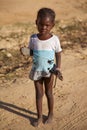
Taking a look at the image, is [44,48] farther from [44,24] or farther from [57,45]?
[44,24]

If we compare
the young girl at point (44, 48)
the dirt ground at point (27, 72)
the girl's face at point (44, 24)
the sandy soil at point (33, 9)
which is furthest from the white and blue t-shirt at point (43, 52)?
the sandy soil at point (33, 9)

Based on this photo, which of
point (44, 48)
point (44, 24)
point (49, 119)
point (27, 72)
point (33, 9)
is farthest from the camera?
point (33, 9)

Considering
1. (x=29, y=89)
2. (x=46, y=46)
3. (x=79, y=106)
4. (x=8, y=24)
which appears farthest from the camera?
(x=8, y=24)

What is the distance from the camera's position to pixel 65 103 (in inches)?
206

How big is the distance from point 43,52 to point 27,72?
92.3 inches

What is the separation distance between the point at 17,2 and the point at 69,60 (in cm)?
492

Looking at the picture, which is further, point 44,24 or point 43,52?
point 43,52

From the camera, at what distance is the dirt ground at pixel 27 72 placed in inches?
191

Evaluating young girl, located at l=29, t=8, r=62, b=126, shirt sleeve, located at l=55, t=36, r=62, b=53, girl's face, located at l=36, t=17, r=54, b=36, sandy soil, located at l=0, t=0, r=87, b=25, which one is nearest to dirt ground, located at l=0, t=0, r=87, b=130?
sandy soil, located at l=0, t=0, r=87, b=25

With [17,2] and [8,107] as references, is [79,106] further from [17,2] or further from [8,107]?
[17,2]

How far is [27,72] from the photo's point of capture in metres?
6.35

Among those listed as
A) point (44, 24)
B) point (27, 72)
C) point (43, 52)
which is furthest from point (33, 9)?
point (44, 24)

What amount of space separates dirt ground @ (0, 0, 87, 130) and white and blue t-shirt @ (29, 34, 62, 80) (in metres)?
0.94

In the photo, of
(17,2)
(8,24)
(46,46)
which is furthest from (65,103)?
(17,2)
